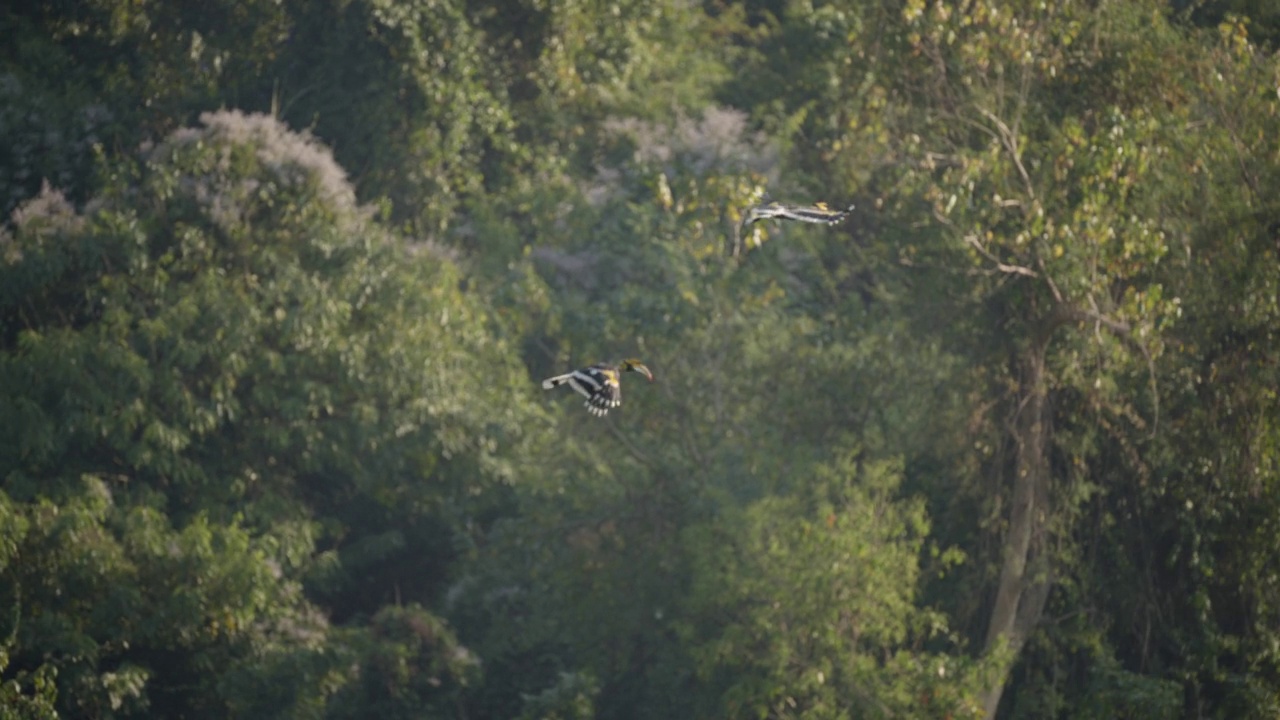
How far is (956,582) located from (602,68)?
8.73m

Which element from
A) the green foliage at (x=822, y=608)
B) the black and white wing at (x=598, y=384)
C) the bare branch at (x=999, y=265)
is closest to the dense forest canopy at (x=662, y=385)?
the green foliage at (x=822, y=608)

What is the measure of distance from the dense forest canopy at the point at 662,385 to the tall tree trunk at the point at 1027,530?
0.15 ft

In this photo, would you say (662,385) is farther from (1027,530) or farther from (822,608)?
(1027,530)

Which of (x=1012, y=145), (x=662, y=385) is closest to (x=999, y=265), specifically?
(x=1012, y=145)

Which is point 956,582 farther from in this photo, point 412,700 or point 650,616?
point 412,700

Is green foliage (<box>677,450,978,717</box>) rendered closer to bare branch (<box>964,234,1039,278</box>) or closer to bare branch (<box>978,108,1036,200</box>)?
bare branch (<box>964,234,1039,278</box>)

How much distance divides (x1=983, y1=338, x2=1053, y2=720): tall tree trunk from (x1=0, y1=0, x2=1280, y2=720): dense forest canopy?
4cm

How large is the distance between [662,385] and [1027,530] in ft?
11.9

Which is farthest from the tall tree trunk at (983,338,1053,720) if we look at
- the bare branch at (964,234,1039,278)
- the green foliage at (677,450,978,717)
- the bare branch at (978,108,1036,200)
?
the bare branch at (978,108,1036,200)

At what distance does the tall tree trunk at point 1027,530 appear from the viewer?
16.3 meters

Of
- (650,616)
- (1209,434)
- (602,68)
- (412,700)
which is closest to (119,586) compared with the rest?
(412,700)

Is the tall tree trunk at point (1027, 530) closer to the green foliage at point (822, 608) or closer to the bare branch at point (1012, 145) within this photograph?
the green foliage at point (822, 608)

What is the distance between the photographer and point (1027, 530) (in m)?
16.4

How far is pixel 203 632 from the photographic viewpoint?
1642cm
